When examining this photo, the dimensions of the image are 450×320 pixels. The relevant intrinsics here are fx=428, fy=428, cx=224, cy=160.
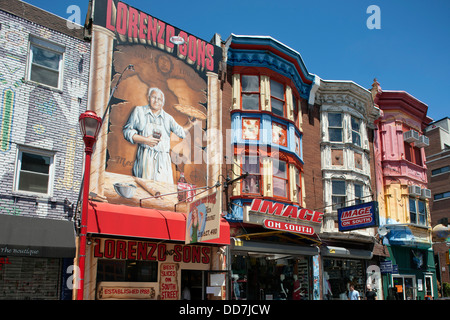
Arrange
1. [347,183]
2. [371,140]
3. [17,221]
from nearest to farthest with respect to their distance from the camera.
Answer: [17,221]
[347,183]
[371,140]

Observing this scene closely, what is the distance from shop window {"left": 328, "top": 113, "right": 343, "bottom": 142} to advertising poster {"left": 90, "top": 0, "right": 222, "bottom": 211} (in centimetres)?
817

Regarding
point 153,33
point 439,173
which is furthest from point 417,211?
point 439,173

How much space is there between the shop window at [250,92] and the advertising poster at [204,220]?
22.5 ft

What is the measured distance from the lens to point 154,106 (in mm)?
16766

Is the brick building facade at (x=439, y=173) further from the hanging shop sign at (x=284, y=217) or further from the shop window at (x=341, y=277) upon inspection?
the hanging shop sign at (x=284, y=217)

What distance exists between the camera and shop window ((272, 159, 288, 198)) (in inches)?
755

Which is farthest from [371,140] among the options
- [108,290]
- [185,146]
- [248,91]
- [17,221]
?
[17,221]

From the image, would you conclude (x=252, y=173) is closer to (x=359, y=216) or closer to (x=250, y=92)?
(x=250, y=92)

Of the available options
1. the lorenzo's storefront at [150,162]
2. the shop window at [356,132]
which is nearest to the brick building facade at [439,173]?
the shop window at [356,132]

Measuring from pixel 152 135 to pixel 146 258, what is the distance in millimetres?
4599

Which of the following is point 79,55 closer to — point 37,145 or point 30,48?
point 30,48

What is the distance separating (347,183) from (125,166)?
40.9 feet

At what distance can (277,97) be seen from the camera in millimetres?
20625
